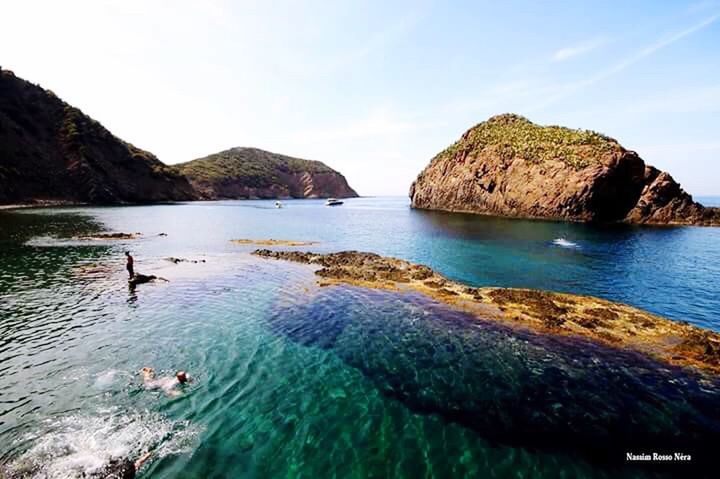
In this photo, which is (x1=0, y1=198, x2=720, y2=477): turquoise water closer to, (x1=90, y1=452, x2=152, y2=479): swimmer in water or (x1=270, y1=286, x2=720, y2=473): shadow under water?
(x1=270, y1=286, x2=720, y2=473): shadow under water

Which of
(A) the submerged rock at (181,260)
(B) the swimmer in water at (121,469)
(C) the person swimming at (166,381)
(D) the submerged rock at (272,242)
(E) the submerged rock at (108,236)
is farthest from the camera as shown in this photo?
(D) the submerged rock at (272,242)

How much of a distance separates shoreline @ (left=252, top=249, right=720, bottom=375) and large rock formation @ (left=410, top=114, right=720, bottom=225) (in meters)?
73.7

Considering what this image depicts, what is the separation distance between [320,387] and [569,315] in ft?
57.4

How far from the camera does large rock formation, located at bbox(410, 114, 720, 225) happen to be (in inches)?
3290

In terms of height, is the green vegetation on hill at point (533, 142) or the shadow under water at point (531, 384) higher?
the green vegetation on hill at point (533, 142)

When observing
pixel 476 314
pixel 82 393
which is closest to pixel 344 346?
pixel 476 314

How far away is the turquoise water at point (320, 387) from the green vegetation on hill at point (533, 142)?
240 ft

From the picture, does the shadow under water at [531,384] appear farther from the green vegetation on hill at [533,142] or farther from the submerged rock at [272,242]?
the green vegetation on hill at [533,142]

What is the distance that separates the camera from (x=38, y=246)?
145 feet

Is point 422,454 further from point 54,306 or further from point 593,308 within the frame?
point 54,306

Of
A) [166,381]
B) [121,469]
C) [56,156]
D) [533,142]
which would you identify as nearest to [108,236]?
[166,381]

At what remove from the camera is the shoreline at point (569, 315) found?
17.6 meters

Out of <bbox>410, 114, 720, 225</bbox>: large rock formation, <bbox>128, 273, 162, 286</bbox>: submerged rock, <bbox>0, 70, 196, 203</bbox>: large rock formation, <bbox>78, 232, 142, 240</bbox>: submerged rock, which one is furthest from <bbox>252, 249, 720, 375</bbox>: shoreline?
<bbox>0, 70, 196, 203</bbox>: large rock formation

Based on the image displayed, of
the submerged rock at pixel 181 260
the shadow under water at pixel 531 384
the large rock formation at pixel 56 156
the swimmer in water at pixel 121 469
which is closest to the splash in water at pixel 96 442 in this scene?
the swimmer in water at pixel 121 469
